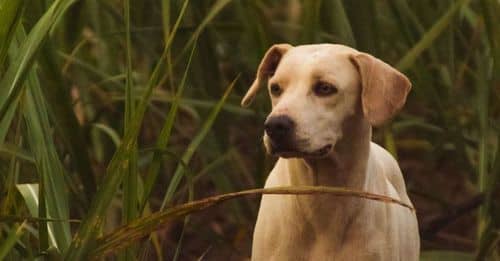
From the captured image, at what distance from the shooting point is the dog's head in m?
3.80

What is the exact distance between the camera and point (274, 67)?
418cm

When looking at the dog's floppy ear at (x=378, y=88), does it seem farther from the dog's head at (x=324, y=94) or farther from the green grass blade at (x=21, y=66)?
the green grass blade at (x=21, y=66)

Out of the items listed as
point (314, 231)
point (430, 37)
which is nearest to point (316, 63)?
point (314, 231)

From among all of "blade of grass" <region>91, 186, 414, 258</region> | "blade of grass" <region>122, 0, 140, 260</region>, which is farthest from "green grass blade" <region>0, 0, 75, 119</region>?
"blade of grass" <region>91, 186, 414, 258</region>

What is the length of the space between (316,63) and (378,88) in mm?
172

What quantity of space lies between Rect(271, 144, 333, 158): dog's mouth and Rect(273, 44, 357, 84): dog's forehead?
0.19 metres

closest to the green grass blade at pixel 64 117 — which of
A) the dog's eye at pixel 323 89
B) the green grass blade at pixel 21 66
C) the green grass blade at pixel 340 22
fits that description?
the green grass blade at pixel 21 66

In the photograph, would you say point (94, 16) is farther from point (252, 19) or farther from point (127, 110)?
point (127, 110)

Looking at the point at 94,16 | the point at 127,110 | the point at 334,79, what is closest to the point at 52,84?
the point at 127,110

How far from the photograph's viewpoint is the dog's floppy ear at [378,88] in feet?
12.9

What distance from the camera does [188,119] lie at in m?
6.85

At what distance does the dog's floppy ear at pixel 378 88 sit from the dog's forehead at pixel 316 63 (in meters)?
0.03

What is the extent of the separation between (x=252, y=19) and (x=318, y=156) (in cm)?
145

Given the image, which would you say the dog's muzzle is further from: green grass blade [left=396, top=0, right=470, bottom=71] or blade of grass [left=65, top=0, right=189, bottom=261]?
green grass blade [left=396, top=0, right=470, bottom=71]
